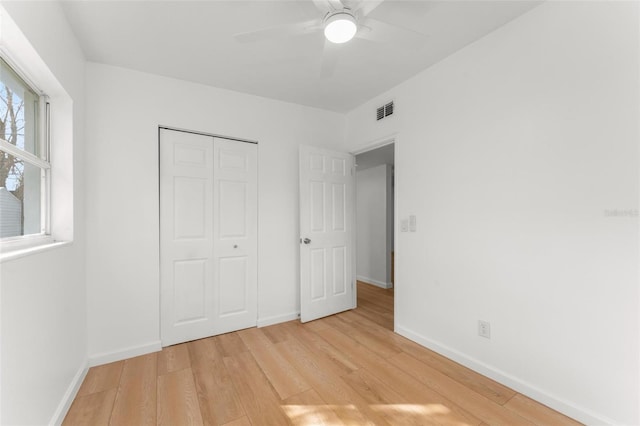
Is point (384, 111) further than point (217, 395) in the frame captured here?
Yes

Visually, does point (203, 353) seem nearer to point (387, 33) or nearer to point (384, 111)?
point (387, 33)

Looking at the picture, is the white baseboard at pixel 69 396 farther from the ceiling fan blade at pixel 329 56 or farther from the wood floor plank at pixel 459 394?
the ceiling fan blade at pixel 329 56

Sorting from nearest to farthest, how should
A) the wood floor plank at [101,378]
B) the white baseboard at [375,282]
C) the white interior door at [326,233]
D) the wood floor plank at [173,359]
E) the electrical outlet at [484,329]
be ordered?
1. the wood floor plank at [101,378]
2. the electrical outlet at [484,329]
3. the wood floor plank at [173,359]
4. the white interior door at [326,233]
5. the white baseboard at [375,282]

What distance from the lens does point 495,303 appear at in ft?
6.42

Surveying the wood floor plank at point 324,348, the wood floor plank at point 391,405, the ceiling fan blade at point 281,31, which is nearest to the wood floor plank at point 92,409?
the wood floor plank at point 324,348

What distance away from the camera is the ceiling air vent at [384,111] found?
2.82 metres

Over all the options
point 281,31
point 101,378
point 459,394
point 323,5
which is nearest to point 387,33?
point 323,5

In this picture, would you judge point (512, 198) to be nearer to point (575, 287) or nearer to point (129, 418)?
point (575, 287)

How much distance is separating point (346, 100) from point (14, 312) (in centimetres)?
310

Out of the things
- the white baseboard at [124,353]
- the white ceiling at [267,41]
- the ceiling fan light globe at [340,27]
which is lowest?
the white baseboard at [124,353]

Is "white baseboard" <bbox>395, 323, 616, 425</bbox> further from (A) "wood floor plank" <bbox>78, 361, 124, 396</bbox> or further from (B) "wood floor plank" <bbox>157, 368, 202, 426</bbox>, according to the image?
(A) "wood floor plank" <bbox>78, 361, 124, 396</bbox>

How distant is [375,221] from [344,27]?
12.1 ft

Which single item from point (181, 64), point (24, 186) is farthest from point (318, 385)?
point (181, 64)

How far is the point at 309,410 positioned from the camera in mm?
1643
